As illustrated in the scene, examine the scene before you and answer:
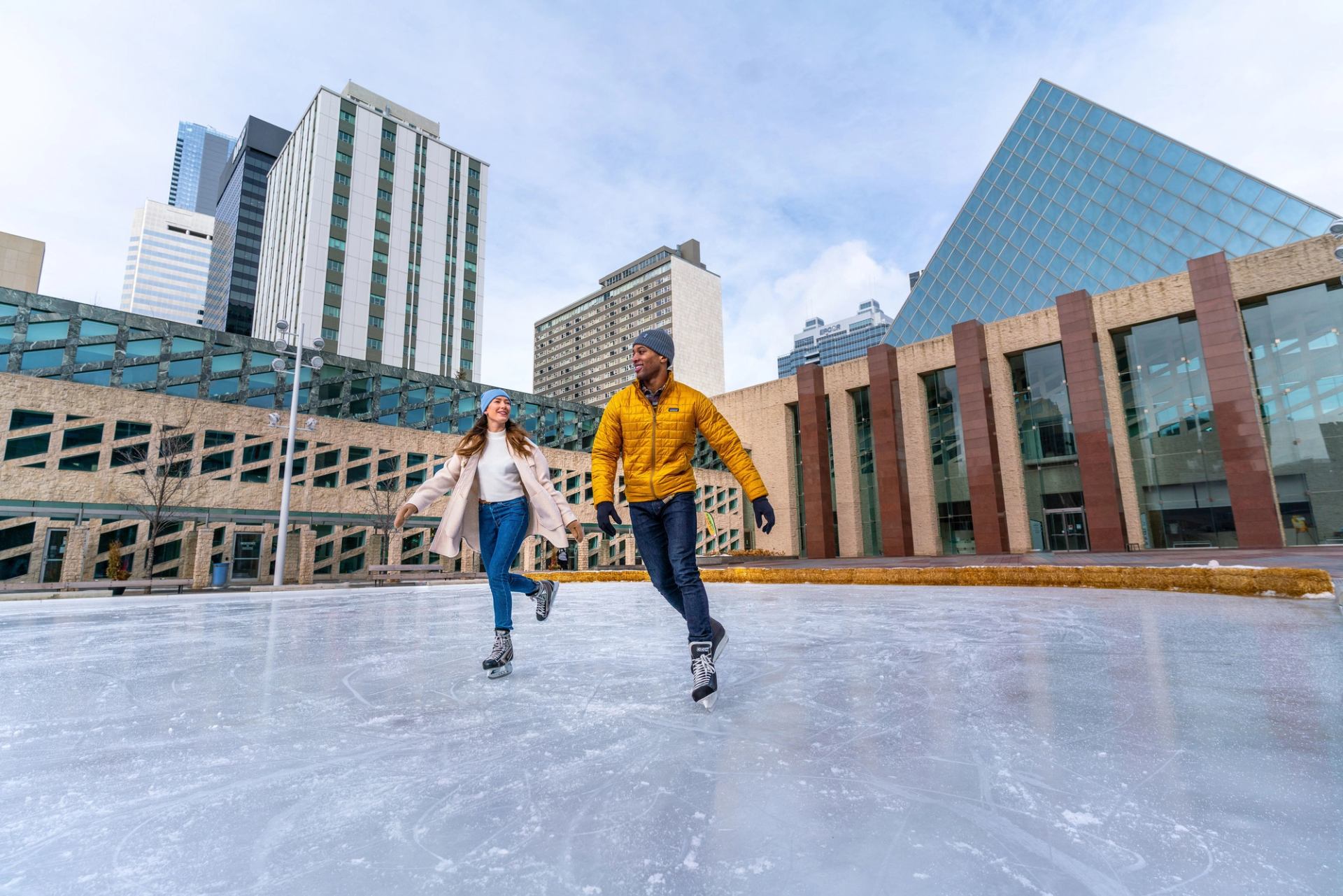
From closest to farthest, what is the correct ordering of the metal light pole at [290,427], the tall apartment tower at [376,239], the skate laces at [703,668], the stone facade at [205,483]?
the skate laces at [703,668], the metal light pole at [290,427], the stone facade at [205,483], the tall apartment tower at [376,239]

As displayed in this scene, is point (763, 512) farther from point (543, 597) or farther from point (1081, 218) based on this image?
point (1081, 218)

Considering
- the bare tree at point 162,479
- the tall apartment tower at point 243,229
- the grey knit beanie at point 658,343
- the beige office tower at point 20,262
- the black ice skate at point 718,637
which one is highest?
the tall apartment tower at point 243,229

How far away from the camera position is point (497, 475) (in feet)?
13.7

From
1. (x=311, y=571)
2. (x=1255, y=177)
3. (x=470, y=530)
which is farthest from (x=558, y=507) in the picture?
(x=1255, y=177)

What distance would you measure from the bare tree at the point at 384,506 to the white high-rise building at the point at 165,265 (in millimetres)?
153604

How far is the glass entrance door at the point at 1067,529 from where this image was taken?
75.3 ft

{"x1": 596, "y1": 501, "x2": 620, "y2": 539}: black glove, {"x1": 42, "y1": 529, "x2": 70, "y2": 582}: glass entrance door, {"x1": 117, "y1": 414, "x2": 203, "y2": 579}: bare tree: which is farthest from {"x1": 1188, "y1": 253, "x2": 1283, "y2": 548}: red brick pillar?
{"x1": 42, "y1": 529, "x2": 70, "y2": 582}: glass entrance door

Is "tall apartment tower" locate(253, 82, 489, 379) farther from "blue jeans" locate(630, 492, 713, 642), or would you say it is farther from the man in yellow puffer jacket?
"blue jeans" locate(630, 492, 713, 642)

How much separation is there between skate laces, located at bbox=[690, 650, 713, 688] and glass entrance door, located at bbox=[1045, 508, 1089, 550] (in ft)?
82.3

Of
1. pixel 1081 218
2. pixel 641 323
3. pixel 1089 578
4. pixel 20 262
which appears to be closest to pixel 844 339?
pixel 641 323

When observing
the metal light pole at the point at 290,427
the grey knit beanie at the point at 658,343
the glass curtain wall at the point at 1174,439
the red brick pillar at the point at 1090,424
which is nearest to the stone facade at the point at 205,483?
the metal light pole at the point at 290,427

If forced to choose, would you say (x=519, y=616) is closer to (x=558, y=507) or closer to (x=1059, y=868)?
(x=558, y=507)

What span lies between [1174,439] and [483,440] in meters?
26.2

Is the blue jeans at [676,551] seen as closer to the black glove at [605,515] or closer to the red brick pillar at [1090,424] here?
the black glove at [605,515]
